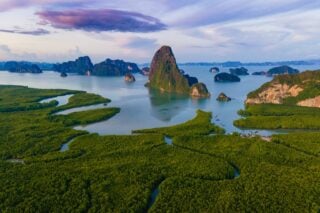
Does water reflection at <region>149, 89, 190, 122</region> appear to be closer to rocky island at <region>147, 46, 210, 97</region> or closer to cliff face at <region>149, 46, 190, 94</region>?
rocky island at <region>147, 46, 210, 97</region>

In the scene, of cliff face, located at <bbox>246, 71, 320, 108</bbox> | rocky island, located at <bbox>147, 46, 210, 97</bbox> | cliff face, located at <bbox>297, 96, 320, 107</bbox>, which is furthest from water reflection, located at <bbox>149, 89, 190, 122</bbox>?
cliff face, located at <bbox>297, 96, 320, 107</bbox>

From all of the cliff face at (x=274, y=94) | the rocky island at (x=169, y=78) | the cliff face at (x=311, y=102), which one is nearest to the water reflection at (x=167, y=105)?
the rocky island at (x=169, y=78)

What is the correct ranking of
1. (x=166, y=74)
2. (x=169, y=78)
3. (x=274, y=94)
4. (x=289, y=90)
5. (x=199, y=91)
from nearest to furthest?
1. (x=289, y=90)
2. (x=274, y=94)
3. (x=199, y=91)
4. (x=169, y=78)
5. (x=166, y=74)

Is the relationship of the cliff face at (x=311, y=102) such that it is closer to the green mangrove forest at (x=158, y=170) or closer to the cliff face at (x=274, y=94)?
the cliff face at (x=274, y=94)

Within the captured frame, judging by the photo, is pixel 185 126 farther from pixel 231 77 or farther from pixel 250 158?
pixel 231 77

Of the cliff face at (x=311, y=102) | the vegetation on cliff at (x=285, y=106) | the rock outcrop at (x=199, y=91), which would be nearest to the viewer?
the vegetation on cliff at (x=285, y=106)

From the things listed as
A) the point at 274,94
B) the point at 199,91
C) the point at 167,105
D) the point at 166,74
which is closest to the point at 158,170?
the point at 167,105

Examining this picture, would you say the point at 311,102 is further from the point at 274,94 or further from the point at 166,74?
the point at 166,74

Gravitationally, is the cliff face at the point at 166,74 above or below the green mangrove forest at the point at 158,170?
above
